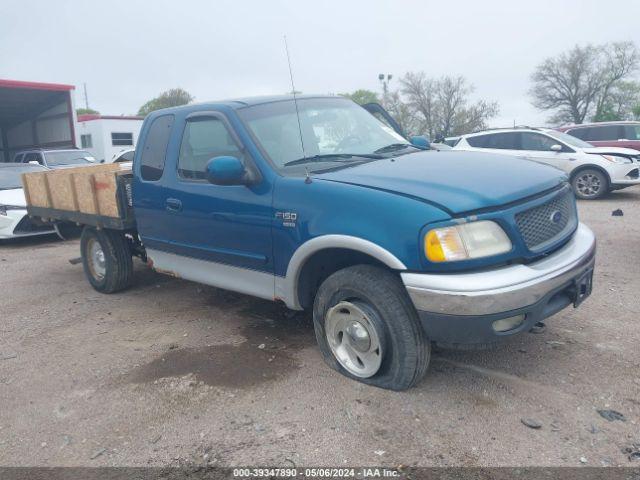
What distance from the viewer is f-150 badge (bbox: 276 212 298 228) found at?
365 centimetres

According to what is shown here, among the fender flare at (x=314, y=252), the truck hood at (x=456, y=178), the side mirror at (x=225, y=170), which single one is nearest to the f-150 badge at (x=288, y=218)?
the fender flare at (x=314, y=252)

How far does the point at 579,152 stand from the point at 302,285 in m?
10.1

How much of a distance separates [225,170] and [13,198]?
717 cm

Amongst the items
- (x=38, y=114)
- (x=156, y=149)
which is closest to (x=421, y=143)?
Result: (x=156, y=149)

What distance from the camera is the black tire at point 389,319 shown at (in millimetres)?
3258

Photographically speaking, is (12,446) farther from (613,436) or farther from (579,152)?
(579,152)

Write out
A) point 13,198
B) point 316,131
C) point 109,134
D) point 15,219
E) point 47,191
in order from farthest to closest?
point 109,134 → point 13,198 → point 15,219 → point 47,191 → point 316,131

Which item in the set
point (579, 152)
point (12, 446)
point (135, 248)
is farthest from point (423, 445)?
point (579, 152)

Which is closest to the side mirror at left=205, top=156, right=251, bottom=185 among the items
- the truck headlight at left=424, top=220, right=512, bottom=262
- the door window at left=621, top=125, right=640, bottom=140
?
the truck headlight at left=424, top=220, right=512, bottom=262

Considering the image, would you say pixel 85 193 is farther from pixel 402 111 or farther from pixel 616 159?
pixel 402 111

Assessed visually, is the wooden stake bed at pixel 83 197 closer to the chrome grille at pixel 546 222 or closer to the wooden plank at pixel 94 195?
the wooden plank at pixel 94 195

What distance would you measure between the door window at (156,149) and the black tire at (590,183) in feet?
32.1

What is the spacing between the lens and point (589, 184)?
11.9 m

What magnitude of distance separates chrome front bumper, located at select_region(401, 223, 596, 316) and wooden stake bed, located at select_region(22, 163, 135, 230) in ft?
10.6
